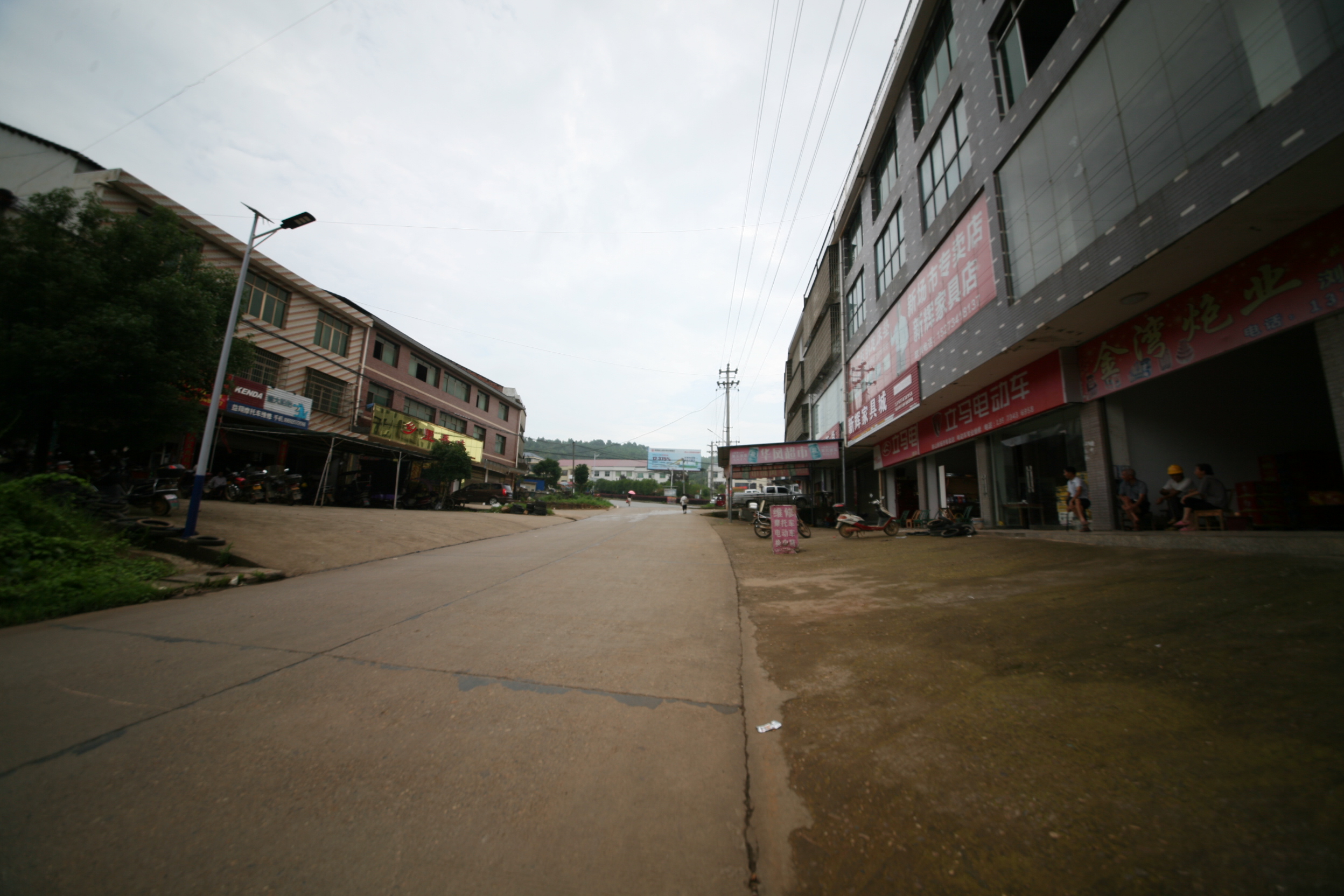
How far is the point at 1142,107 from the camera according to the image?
23.0 feet

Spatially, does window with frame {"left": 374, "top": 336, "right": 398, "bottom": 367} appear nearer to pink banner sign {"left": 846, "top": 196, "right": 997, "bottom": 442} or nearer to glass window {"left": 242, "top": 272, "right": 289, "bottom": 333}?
glass window {"left": 242, "top": 272, "right": 289, "bottom": 333}

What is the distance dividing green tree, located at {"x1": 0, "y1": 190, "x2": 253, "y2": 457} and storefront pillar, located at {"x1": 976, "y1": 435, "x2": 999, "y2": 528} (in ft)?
57.2

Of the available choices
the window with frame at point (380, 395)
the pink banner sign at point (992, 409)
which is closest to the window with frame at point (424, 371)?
the window with frame at point (380, 395)

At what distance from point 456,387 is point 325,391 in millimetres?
11099

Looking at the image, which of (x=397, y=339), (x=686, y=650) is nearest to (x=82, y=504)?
(x=686, y=650)

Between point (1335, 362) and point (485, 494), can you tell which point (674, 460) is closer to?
point (485, 494)

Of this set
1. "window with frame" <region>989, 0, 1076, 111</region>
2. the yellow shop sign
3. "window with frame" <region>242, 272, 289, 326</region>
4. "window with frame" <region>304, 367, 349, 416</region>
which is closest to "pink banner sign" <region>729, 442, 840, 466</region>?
"window with frame" <region>989, 0, 1076, 111</region>

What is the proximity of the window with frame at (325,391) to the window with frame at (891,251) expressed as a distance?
23338 millimetres

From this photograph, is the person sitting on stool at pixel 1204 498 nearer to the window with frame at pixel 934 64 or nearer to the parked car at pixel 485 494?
the window with frame at pixel 934 64

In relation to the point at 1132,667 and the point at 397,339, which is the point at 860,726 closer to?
the point at 1132,667

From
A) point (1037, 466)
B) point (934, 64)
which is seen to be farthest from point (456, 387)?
point (1037, 466)

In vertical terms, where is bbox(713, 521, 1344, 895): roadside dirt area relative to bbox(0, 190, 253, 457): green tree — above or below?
below

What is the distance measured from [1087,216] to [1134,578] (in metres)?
6.00

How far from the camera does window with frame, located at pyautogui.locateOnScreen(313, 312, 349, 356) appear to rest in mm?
22188
